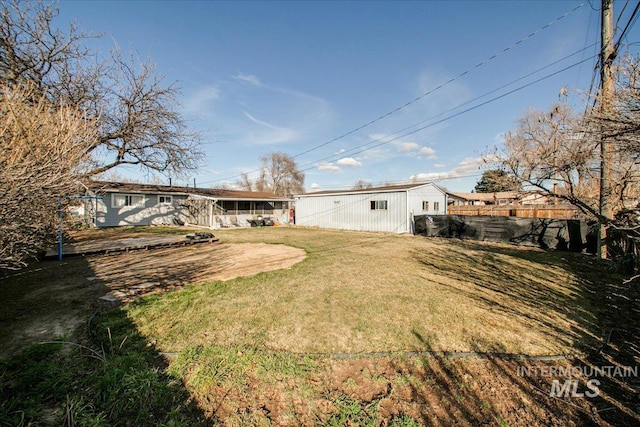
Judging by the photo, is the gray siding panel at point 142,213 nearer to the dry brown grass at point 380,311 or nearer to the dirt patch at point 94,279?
the dirt patch at point 94,279

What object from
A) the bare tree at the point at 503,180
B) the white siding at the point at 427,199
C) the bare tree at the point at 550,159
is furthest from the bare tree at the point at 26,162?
the white siding at the point at 427,199

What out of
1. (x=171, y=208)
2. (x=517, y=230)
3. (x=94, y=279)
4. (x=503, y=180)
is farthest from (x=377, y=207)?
(x=171, y=208)

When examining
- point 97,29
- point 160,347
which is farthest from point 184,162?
point 160,347

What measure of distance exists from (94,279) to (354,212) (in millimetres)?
14586

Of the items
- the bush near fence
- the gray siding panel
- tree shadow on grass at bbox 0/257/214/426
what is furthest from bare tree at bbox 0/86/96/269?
the gray siding panel

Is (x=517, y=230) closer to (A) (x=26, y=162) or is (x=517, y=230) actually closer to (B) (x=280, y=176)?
(A) (x=26, y=162)

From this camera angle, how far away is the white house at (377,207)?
608 inches

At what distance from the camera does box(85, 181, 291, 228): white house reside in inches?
683

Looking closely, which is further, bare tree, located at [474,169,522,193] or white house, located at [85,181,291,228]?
white house, located at [85,181,291,228]

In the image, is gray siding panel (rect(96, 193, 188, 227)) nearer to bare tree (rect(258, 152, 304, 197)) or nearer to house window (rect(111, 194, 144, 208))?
house window (rect(111, 194, 144, 208))

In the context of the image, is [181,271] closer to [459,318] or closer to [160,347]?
[160,347]

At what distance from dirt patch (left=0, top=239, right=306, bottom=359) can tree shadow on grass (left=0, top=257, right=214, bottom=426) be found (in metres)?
0.03

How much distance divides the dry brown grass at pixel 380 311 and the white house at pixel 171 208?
14.5 metres

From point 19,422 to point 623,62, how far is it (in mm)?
6468
